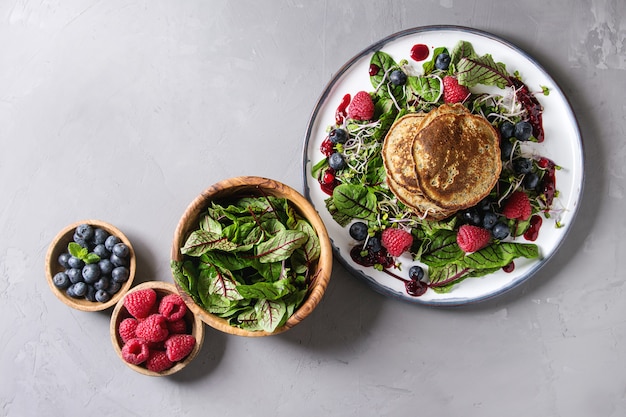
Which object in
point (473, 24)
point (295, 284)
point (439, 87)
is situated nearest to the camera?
point (295, 284)

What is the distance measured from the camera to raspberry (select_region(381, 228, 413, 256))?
7.00 ft

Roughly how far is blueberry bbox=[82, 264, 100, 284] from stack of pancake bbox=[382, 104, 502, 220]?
1217 millimetres

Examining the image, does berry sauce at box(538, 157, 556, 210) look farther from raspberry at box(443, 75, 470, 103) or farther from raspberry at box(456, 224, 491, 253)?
raspberry at box(443, 75, 470, 103)

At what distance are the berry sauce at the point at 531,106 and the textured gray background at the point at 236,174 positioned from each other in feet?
0.83

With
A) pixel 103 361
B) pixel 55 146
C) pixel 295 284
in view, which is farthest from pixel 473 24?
pixel 103 361

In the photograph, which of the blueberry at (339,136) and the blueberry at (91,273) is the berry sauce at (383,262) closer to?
the blueberry at (339,136)

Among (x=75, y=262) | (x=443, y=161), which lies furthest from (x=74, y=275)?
(x=443, y=161)

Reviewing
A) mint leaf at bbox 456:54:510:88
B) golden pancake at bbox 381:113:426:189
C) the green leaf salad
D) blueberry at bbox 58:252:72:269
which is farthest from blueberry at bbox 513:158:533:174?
blueberry at bbox 58:252:72:269

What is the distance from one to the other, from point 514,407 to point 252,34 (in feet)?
6.61

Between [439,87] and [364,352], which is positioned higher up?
[439,87]

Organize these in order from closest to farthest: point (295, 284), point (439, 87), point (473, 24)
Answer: point (295, 284) → point (439, 87) → point (473, 24)

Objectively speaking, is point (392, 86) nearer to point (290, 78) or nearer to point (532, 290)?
point (290, 78)

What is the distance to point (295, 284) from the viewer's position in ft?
6.62

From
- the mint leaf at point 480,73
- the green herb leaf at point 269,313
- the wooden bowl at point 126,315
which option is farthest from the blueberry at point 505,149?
the wooden bowl at point 126,315
